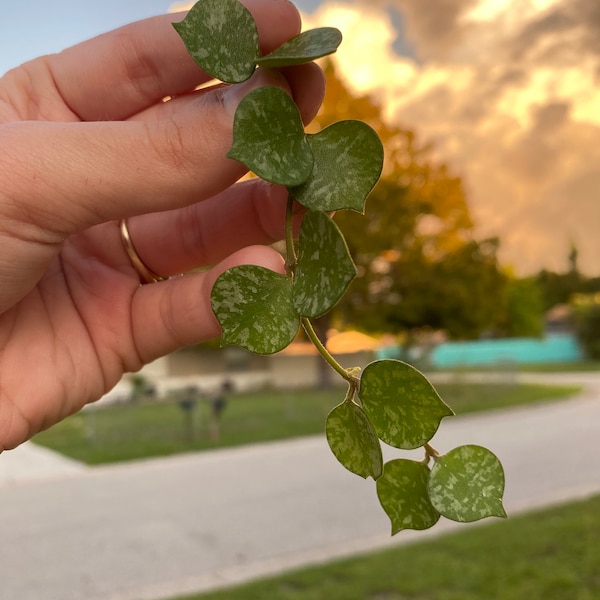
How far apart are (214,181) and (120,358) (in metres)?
0.36

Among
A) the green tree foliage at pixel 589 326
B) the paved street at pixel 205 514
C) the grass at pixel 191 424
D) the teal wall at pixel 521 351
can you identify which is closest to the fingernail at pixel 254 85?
the paved street at pixel 205 514

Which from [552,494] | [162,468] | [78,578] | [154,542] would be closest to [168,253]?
[78,578]

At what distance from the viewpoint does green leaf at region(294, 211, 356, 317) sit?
303 millimetres

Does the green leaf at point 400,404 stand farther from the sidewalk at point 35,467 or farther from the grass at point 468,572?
the sidewalk at point 35,467

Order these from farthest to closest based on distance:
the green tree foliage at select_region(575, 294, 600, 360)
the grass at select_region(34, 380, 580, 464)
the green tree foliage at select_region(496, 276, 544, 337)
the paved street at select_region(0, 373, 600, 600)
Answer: the green tree foliage at select_region(496, 276, 544, 337) → the green tree foliage at select_region(575, 294, 600, 360) → the grass at select_region(34, 380, 580, 464) → the paved street at select_region(0, 373, 600, 600)

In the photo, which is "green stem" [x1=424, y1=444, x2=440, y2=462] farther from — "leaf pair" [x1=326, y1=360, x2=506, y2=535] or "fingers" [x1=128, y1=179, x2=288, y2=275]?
"fingers" [x1=128, y1=179, x2=288, y2=275]

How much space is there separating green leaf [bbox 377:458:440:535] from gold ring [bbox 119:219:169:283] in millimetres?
453

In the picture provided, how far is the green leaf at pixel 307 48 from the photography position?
326 millimetres

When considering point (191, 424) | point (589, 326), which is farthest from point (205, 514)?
point (589, 326)

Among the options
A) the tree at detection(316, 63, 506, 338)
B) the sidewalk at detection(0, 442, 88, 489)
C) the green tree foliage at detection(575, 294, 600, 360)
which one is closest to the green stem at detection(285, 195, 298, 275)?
the sidewalk at detection(0, 442, 88, 489)

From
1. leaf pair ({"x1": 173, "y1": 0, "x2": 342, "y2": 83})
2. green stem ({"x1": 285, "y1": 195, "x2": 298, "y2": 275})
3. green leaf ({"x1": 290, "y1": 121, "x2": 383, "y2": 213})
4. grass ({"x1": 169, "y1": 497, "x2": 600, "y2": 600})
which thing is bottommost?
grass ({"x1": 169, "y1": 497, "x2": 600, "y2": 600})

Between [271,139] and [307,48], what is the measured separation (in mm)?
46

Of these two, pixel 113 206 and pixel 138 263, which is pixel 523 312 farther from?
pixel 113 206

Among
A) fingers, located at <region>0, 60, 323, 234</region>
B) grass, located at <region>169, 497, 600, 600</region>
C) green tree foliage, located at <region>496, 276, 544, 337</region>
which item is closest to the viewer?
fingers, located at <region>0, 60, 323, 234</region>
